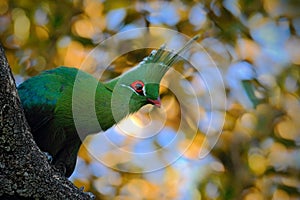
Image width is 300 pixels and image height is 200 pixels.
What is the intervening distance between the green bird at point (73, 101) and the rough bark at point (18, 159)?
603 mm

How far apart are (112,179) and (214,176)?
0.54 meters

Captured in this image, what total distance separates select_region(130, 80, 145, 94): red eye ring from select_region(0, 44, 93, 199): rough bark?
2.50 ft

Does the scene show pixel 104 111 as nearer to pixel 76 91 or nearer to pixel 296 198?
pixel 76 91

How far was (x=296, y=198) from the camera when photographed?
3260 mm

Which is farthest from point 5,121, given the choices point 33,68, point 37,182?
point 33,68

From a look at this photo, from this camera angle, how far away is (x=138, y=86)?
2477 mm

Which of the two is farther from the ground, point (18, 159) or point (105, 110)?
point (18, 159)

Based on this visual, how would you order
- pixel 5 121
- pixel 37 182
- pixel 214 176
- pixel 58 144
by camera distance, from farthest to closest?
pixel 214 176 < pixel 58 144 < pixel 37 182 < pixel 5 121

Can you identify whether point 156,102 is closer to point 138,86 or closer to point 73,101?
point 138,86

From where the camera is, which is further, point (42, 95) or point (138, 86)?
point (138, 86)

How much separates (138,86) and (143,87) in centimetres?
3

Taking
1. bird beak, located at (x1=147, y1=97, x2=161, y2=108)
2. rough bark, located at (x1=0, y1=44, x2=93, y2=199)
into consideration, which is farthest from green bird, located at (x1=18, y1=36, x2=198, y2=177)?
rough bark, located at (x1=0, y1=44, x2=93, y2=199)

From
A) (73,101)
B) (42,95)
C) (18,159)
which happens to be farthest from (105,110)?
(18,159)

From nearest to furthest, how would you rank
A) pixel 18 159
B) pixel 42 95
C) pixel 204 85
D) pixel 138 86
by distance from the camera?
pixel 18 159 → pixel 42 95 → pixel 138 86 → pixel 204 85
